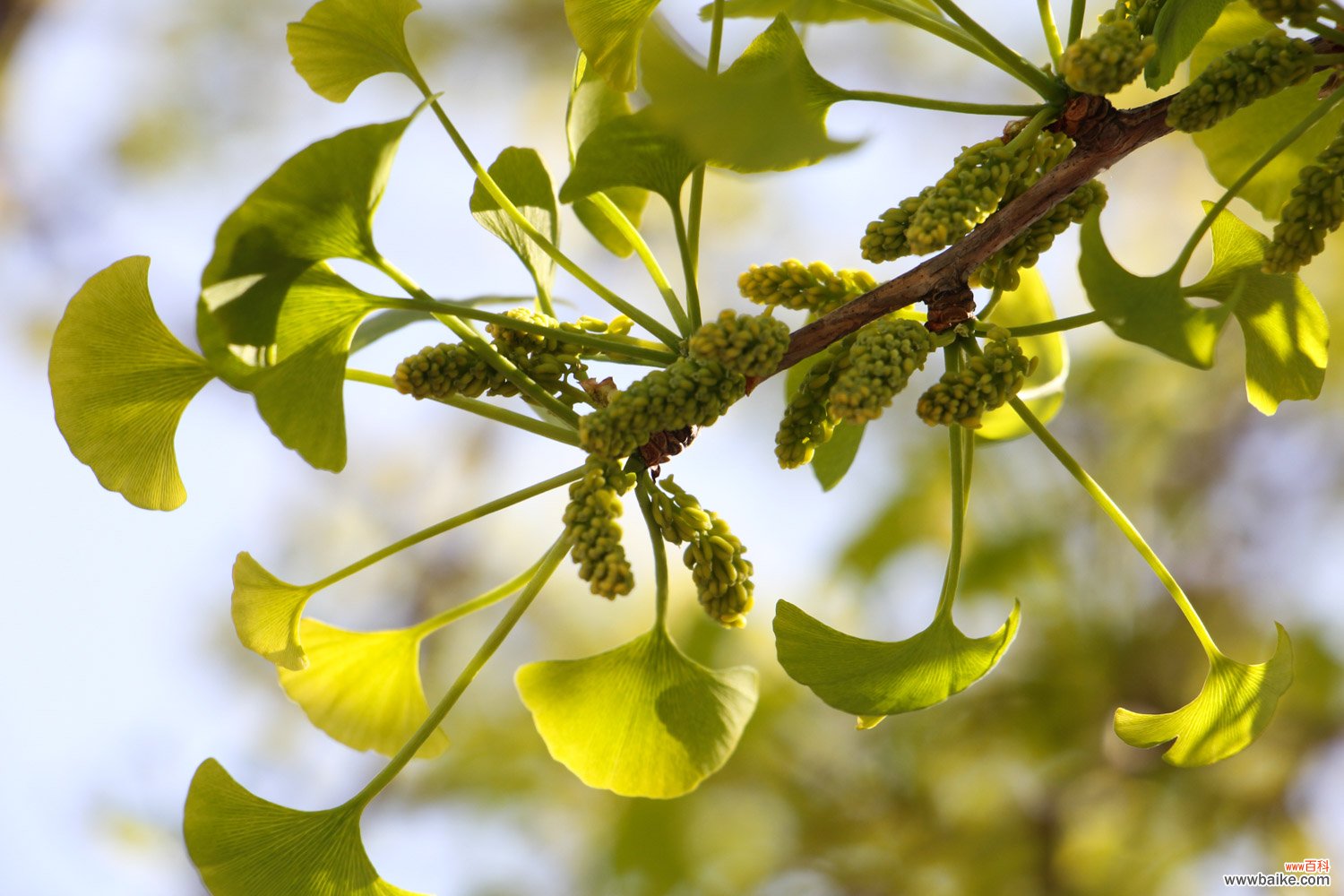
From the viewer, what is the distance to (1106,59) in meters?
0.34

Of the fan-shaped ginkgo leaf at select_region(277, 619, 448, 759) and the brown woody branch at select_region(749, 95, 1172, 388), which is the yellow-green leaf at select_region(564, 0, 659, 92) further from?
the fan-shaped ginkgo leaf at select_region(277, 619, 448, 759)

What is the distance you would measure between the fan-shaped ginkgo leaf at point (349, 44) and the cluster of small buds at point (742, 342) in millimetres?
195

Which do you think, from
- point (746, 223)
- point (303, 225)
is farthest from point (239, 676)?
point (303, 225)

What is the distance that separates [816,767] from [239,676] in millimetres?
993

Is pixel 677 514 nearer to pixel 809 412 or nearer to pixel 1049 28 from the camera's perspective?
pixel 809 412

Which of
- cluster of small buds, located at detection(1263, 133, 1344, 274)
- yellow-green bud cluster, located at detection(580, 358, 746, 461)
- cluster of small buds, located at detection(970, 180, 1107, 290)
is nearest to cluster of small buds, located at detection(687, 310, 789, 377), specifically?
yellow-green bud cluster, located at detection(580, 358, 746, 461)

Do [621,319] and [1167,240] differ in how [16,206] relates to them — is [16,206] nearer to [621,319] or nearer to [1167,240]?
[621,319]

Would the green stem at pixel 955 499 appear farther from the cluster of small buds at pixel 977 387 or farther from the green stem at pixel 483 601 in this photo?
the green stem at pixel 483 601

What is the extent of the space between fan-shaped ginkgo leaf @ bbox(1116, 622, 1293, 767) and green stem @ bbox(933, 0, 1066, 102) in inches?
9.8

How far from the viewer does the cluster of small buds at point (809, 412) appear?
40cm

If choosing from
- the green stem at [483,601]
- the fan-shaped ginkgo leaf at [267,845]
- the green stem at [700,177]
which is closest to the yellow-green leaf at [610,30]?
the green stem at [700,177]

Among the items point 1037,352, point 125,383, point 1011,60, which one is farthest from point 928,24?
point 125,383

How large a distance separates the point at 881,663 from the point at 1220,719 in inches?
6.3

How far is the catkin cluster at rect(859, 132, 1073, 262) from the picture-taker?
35 cm
